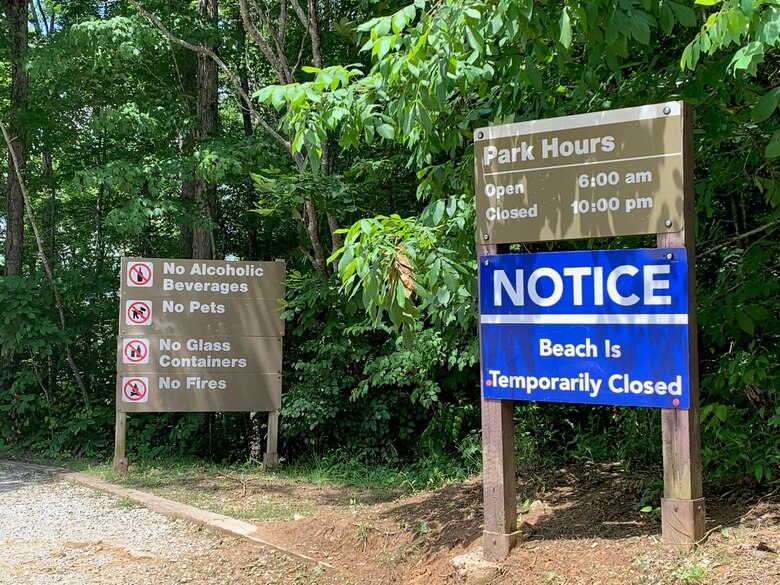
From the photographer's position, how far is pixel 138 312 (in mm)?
8672

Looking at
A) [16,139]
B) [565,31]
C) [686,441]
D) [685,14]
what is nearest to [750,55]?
[685,14]

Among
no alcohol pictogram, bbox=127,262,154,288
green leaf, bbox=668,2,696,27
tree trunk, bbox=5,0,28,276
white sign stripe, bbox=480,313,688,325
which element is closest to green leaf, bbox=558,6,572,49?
green leaf, bbox=668,2,696,27

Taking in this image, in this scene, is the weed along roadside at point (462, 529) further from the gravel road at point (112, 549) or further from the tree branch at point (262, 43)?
the tree branch at point (262, 43)

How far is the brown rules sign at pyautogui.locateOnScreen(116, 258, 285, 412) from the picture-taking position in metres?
8.66

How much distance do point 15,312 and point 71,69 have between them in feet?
11.3

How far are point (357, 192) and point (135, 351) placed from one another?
313 centimetres

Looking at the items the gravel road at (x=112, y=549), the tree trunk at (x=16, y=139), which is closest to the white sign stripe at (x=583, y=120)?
the gravel road at (x=112, y=549)

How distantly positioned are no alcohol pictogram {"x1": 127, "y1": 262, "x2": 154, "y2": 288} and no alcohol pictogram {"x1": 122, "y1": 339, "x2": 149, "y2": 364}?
0.65 metres

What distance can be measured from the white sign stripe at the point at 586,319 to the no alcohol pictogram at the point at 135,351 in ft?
18.1

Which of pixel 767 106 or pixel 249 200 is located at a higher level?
pixel 249 200

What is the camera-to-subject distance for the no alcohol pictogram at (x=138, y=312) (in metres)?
8.62

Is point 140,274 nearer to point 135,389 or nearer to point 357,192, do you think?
point 135,389

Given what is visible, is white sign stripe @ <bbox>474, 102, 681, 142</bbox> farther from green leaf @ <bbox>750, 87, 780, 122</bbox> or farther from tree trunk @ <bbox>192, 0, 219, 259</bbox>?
tree trunk @ <bbox>192, 0, 219, 259</bbox>

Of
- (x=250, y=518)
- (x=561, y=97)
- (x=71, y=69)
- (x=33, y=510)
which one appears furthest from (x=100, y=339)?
(x=561, y=97)
